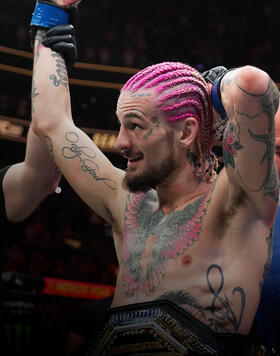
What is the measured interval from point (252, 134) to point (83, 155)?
555 mm

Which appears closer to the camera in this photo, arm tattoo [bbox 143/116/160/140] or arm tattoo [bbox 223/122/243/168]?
arm tattoo [bbox 223/122/243/168]

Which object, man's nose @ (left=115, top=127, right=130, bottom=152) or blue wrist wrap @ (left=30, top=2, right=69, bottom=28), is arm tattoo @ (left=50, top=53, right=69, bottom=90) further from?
man's nose @ (left=115, top=127, right=130, bottom=152)

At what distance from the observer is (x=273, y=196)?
1.36 metres

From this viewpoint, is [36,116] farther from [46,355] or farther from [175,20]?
[175,20]

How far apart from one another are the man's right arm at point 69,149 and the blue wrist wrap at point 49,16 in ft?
0.39

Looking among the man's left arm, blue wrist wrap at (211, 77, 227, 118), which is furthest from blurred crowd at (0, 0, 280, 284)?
blue wrist wrap at (211, 77, 227, 118)

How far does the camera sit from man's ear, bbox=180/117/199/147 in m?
1.53

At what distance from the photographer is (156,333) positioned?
137cm

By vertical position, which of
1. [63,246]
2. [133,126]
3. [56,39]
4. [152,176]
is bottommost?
[152,176]

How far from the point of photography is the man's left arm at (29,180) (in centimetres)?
184

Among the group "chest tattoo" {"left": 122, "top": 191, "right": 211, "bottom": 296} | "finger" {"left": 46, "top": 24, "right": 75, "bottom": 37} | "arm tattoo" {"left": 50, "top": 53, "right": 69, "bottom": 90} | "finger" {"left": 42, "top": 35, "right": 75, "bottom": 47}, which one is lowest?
"chest tattoo" {"left": 122, "top": 191, "right": 211, "bottom": 296}

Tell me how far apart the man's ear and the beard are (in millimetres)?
53

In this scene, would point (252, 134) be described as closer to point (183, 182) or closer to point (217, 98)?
point (217, 98)

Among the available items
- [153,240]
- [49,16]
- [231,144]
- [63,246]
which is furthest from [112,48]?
[231,144]
